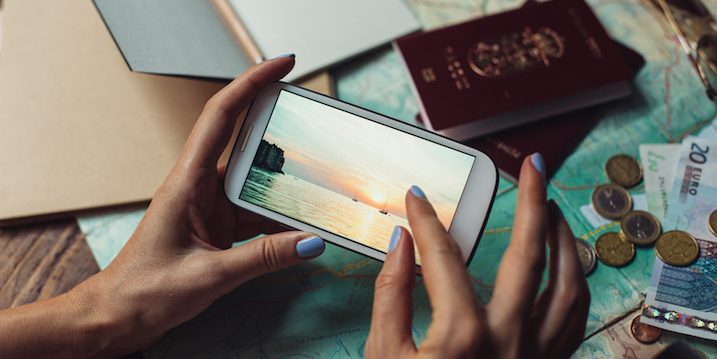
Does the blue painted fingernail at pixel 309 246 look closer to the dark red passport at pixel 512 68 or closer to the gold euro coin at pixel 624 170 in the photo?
the dark red passport at pixel 512 68

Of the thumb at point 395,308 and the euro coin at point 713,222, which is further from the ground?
the thumb at point 395,308

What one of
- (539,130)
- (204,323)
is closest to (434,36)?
(539,130)

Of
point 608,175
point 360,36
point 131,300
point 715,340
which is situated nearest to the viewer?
point 131,300

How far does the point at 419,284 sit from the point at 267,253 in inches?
11.2

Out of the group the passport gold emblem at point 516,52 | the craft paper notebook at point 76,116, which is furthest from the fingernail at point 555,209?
the craft paper notebook at point 76,116

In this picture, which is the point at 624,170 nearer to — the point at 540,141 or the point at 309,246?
the point at 540,141

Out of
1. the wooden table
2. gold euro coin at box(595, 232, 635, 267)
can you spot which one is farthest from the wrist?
gold euro coin at box(595, 232, 635, 267)

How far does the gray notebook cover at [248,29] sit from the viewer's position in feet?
2.83

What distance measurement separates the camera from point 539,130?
100 centimetres

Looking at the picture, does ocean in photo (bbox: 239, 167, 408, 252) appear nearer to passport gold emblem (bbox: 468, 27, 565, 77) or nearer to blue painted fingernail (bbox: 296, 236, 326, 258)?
blue painted fingernail (bbox: 296, 236, 326, 258)

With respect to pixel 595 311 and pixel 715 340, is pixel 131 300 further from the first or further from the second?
pixel 715 340

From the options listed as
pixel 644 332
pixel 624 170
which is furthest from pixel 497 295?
pixel 624 170

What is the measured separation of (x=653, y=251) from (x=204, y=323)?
0.74 m

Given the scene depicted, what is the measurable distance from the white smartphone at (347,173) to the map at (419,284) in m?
0.14
